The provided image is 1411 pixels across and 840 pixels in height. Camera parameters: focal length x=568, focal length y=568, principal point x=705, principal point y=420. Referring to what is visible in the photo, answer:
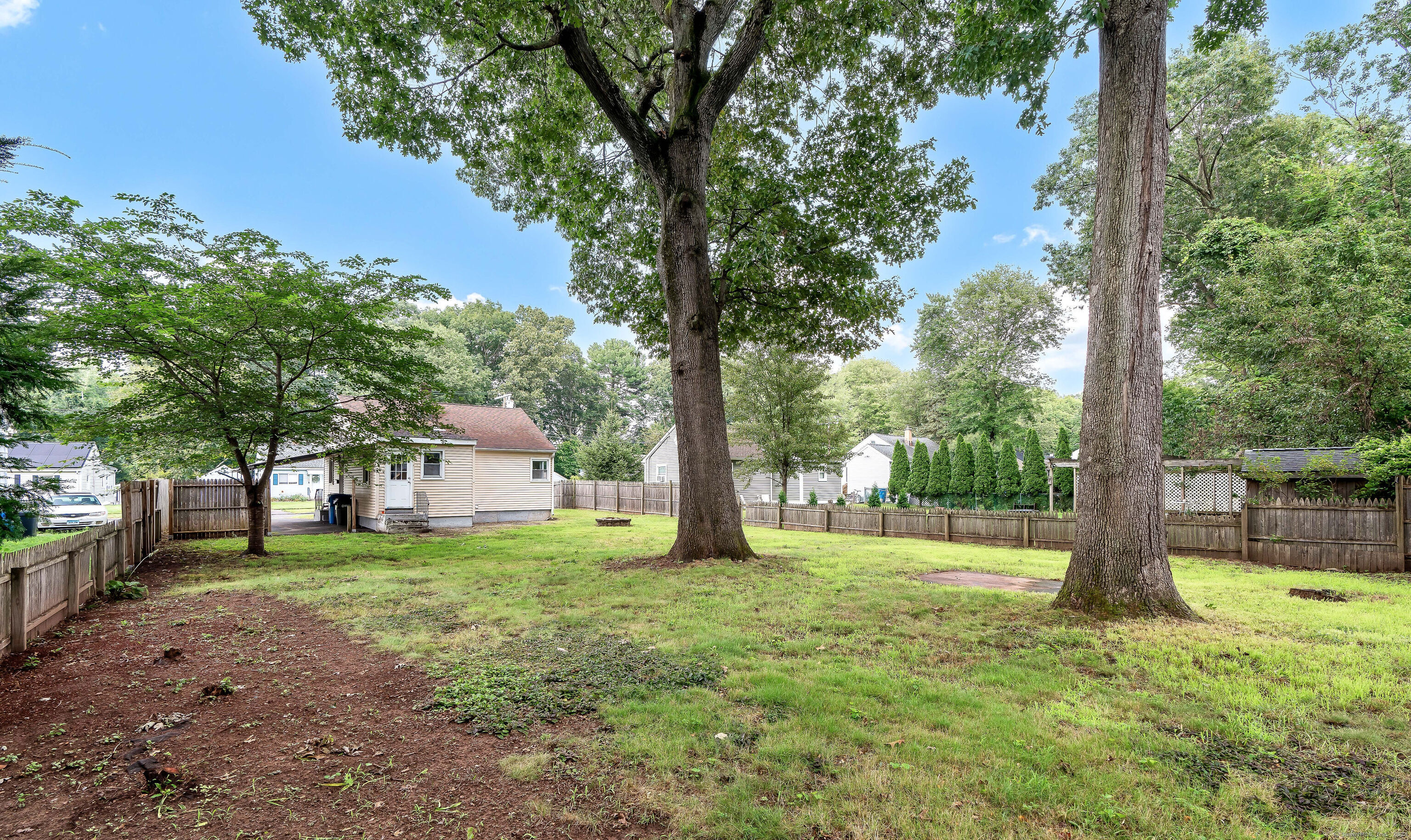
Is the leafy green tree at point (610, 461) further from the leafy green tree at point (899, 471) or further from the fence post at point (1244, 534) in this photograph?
the fence post at point (1244, 534)

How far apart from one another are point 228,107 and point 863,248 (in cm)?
2450

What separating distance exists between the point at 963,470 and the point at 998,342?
12087 mm

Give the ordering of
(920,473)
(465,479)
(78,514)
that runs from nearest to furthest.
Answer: (78,514) < (465,479) < (920,473)

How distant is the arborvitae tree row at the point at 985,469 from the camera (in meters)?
26.9

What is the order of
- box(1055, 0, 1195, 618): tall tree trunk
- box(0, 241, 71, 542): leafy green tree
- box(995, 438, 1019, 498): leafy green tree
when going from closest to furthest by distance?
box(0, 241, 71, 542): leafy green tree → box(1055, 0, 1195, 618): tall tree trunk → box(995, 438, 1019, 498): leafy green tree

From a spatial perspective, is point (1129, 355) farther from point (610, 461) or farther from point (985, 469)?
point (610, 461)

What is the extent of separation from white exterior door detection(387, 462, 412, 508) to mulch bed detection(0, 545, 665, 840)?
42.6ft

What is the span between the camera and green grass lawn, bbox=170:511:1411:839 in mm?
2541

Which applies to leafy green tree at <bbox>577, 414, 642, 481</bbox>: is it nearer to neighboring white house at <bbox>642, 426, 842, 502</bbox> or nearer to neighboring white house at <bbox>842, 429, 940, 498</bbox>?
neighboring white house at <bbox>642, 426, 842, 502</bbox>

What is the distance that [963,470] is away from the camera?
90.9ft

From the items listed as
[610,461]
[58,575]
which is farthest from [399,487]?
[610,461]

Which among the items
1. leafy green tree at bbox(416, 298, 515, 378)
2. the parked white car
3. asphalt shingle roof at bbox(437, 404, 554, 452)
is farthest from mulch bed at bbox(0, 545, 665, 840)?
leafy green tree at bbox(416, 298, 515, 378)

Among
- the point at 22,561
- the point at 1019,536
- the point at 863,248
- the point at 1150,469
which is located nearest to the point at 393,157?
the point at 22,561

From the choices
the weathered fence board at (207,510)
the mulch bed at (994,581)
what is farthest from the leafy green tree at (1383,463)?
the weathered fence board at (207,510)
